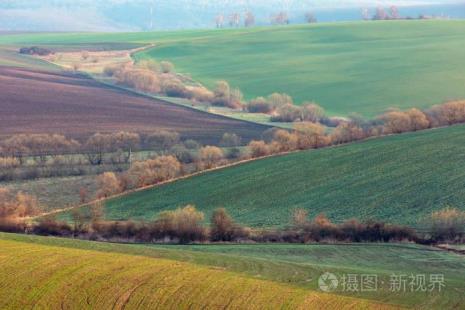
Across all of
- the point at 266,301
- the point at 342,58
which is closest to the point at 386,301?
the point at 266,301

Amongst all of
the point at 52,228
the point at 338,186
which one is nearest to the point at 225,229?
the point at 52,228

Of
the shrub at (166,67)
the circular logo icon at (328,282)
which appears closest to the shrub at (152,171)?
the circular logo icon at (328,282)

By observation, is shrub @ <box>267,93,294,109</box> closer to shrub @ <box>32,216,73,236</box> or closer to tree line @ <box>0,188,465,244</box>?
tree line @ <box>0,188,465,244</box>

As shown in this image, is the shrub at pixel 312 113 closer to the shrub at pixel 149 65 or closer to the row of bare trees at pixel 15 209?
the shrub at pixel 149 65

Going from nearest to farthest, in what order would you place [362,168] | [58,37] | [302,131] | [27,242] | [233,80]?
[27,242], [362,168], [302,131], [233,80], [58,37]

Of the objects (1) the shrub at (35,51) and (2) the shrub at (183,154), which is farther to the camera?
(1) the shrub at (35,51)

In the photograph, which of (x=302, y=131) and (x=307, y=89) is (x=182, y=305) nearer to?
(x=302, y=131)

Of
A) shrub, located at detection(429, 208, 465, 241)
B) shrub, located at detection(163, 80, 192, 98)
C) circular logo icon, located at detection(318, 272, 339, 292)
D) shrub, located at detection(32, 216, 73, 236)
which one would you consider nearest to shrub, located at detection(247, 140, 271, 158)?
shrub, located at detection(32, 216, 73, 236)
